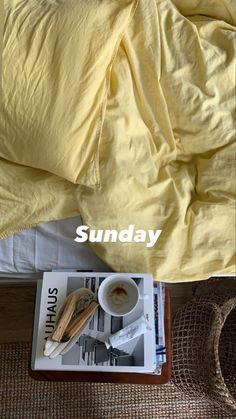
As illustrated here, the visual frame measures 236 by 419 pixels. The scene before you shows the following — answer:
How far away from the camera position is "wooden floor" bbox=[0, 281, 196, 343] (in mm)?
1334

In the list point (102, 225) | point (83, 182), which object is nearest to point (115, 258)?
point (102, 225)

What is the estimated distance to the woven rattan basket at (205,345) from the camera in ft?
3.64

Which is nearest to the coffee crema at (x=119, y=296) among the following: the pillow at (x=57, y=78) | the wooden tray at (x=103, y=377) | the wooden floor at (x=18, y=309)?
the wooden tray at (x=103, y=377)

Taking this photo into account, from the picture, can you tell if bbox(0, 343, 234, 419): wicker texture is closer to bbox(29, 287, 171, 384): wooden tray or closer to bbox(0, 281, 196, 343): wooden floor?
bbox(0, 281, 196, 343): wooden floor

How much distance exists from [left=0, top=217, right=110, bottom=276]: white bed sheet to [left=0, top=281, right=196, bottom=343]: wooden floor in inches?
12.1

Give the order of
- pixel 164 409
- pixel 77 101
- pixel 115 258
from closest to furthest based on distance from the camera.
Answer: pixel 77 101 < pixel 115 258 < pixel 164 409

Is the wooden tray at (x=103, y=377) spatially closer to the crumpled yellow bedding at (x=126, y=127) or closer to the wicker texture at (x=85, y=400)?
the crumpled yellow bedding at (x=126, y=127)

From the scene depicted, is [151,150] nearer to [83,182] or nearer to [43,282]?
[83,182]

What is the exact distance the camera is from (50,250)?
41.8 inches

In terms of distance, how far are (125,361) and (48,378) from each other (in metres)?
0.19

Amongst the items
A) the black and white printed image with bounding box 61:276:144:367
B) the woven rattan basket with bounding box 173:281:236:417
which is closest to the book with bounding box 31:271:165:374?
the black and white printed image with bounding box 61:276:144:367

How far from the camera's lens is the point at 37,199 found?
1.00 m

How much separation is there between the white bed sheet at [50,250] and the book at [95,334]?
0.05 metres

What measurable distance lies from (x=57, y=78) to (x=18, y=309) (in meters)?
0.75
